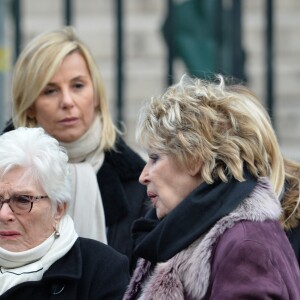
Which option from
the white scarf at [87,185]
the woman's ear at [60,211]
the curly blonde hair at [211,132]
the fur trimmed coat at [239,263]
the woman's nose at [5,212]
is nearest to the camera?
the fur trimmed coat at [239,263]

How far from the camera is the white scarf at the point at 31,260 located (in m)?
3.43

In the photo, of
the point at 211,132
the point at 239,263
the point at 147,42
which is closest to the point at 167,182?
the point at 211,132

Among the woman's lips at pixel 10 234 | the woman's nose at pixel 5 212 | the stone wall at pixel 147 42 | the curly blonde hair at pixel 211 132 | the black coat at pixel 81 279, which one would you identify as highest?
the curly blonde hair at pixel 211 132

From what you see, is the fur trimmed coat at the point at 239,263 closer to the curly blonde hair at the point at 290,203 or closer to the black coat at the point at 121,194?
the curly blonde hair at the point at 290,203

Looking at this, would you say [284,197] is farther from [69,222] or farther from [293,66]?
[293,66]

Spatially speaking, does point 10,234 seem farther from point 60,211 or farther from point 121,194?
point 121,194

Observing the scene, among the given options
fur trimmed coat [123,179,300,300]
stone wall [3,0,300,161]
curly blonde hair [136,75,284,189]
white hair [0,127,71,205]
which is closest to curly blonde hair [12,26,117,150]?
white hair [0,127,71,205]

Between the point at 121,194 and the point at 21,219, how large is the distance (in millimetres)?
751

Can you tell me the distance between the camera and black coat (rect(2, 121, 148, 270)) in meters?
4.10

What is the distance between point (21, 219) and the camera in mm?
3451

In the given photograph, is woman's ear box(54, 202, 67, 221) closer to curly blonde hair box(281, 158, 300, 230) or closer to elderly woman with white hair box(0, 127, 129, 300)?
elderly woman with white hair box(0, 127, 129, 300)

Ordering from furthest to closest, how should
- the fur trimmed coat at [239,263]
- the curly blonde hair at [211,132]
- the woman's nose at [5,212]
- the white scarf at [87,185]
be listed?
1. the white scarf at [87,185]
2. the woman's nose at [5,212]
3. the curly blonde hair at [211,132]
4. the fur trimmed coat at [239,263]

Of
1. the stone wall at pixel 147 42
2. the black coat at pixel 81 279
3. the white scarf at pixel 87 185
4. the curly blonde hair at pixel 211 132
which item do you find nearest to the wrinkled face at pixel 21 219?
the black coat at pixel 81 279

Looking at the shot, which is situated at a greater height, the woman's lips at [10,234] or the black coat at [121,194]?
the woman's lips at [10,234]
